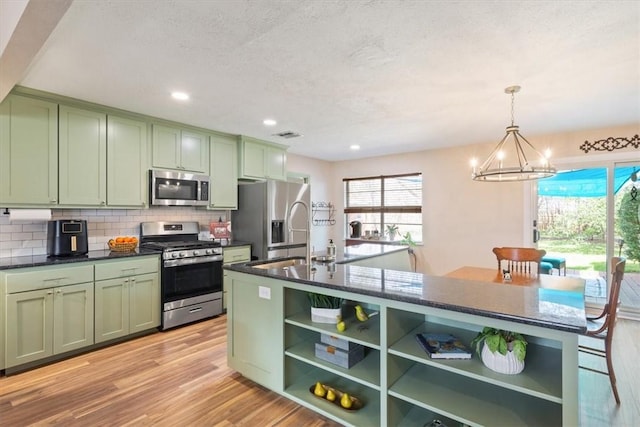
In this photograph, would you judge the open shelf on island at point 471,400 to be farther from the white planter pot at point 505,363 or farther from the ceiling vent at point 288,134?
the ceiling vent at point 288,134

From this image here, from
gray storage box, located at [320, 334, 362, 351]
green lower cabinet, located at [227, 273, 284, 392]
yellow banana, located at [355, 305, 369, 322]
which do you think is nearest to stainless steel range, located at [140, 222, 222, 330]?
green lower cabinet, located at [227, 273, 284, 392]

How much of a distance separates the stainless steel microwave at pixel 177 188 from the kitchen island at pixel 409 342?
6.07ft

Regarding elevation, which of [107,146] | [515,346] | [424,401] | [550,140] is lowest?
[424,401]

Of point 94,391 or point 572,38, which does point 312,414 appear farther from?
point 572,38

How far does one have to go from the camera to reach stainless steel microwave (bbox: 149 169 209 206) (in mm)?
3783

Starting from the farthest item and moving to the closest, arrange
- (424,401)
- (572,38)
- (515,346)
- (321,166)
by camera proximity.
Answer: (321,166) < (572,38) < (424,401) < (515,346)

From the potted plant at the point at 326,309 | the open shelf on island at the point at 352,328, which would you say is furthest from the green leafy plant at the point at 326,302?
the open shelf on island at the point at 352,328

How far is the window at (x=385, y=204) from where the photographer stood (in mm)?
5855

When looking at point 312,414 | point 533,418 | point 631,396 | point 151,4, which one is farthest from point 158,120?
point 631,396

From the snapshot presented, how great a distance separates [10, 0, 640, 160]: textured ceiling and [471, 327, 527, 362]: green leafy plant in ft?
5.53

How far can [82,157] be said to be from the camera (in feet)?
10.7

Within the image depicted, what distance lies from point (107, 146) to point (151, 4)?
2195 millimetres

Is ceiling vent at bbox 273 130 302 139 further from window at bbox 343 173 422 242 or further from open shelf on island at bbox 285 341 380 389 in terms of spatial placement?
open shelf on island at bbox 285 341 380 389

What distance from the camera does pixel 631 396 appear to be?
2.34m
